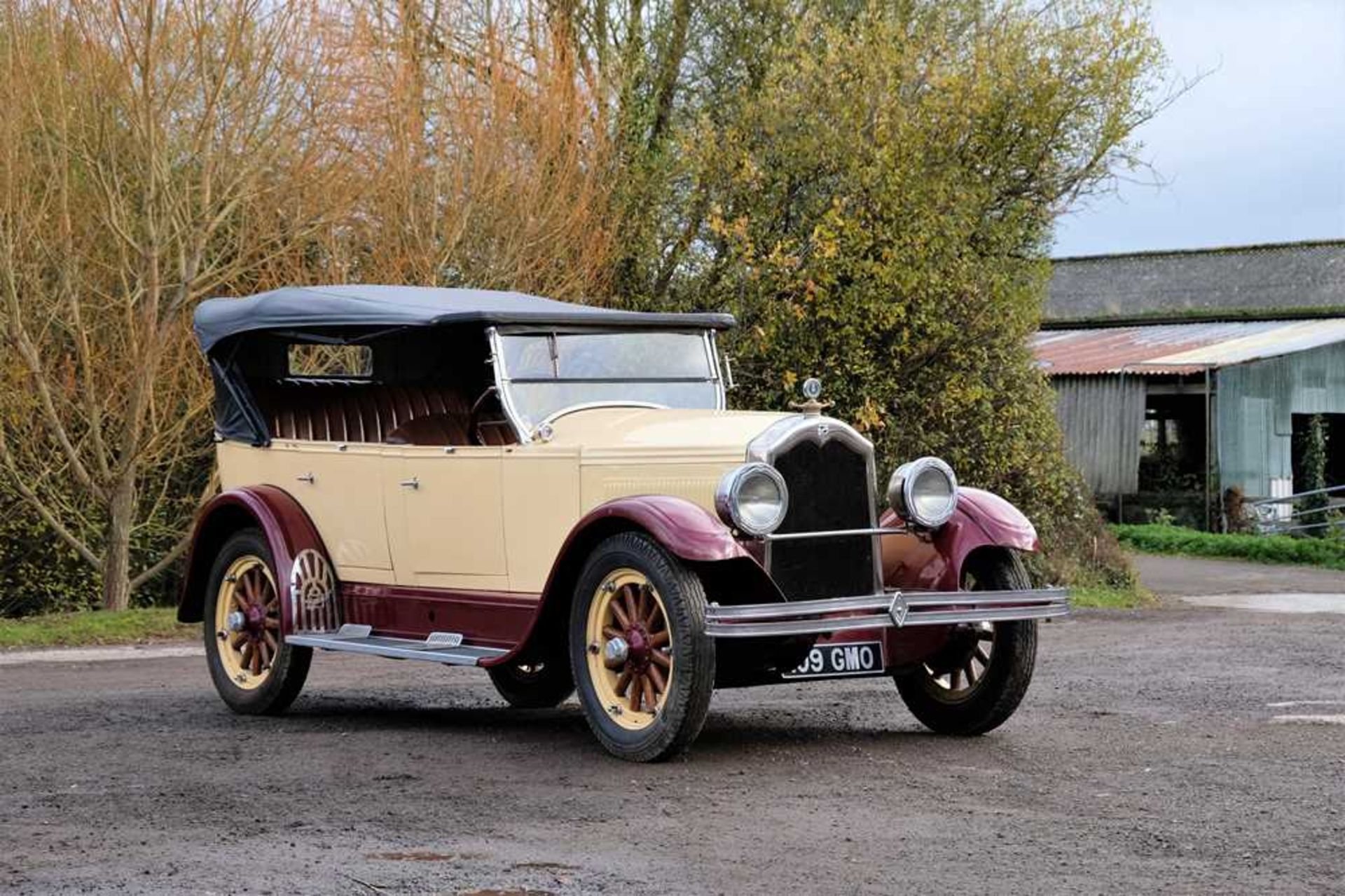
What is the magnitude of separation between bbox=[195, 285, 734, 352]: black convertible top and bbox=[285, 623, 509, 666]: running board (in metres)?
1.44

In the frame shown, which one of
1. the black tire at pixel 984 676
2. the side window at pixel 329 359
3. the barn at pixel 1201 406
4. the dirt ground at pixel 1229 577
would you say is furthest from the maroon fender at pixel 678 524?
the barn at pixel 1201 406

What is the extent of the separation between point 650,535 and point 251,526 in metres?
2.92

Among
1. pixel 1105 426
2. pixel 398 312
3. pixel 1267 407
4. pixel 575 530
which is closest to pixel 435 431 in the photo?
pixel 398 312

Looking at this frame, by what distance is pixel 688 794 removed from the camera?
269 inches

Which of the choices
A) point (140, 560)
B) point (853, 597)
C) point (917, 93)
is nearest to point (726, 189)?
point (917, 93)

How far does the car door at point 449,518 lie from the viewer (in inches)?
331

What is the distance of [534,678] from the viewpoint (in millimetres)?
9664

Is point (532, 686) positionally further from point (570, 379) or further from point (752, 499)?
point (752, 499)

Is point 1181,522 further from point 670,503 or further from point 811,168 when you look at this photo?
point 670,503

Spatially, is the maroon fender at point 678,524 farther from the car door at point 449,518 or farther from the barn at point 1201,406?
the barn at point 1201,406

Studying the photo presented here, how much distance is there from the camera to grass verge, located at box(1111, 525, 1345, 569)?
74.4 ft

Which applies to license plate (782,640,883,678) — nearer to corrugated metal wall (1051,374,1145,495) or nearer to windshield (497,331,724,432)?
windshield (497,331,724,432)

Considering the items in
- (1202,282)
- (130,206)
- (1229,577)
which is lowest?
(1229,577)

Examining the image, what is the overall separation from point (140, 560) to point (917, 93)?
331 inches
